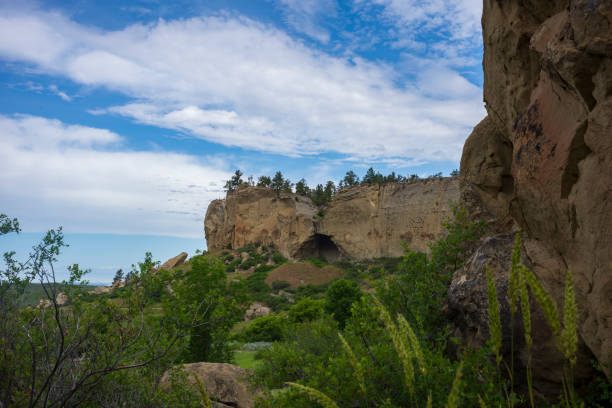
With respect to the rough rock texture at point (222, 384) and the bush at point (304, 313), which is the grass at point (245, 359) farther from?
the rough rock texture at point (222, 384)

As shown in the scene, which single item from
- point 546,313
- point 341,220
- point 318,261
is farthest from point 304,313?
point 318,261

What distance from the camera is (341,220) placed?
53844 mm

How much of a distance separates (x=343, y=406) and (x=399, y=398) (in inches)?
29.0

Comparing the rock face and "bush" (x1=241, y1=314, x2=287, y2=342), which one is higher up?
the rock face

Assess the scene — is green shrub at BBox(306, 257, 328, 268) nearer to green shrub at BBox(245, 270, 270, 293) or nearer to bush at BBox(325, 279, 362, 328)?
green shrub at BBox(245, 270, 270, 293)

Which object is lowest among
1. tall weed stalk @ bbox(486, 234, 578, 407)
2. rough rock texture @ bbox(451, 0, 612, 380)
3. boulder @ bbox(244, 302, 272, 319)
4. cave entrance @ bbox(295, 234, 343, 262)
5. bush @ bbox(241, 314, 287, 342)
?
boulder @ bbox(244, 302, 272, 319)

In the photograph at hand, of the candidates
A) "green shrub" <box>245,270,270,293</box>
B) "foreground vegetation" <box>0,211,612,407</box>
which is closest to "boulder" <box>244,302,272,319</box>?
"green shrub" <box>245,270,270,293</box>

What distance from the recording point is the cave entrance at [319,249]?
58.0 meters

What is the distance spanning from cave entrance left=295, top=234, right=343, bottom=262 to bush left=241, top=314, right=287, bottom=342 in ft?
107

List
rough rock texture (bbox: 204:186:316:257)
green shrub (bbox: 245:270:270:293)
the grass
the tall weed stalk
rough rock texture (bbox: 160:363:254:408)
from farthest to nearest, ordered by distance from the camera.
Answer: rough rock texture (bbox: 204:186:316:257) → green shrub (bbox: 245:270:270:293) → the grass → rough rock texture (bbox: 160:363:254:408) → the tall weed stalk

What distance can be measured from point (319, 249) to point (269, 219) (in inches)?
357

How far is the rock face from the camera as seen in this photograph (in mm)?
44812

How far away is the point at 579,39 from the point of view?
14.0 ft

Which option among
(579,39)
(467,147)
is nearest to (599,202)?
(579,39)
